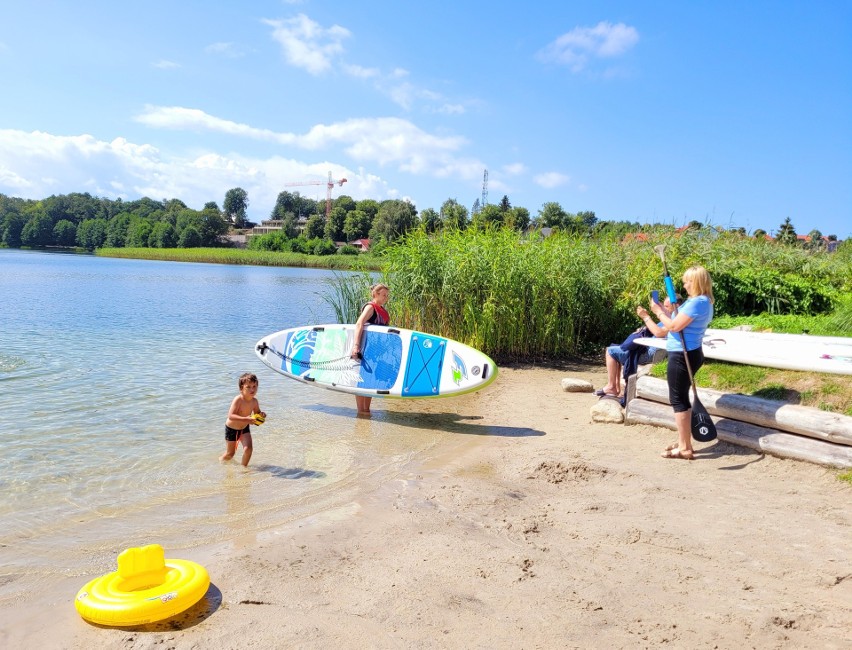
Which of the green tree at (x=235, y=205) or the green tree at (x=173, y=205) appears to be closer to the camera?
the green tree at (x=173, y=205)

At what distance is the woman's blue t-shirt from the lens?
5.61m

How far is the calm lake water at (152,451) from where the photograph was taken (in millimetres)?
4543

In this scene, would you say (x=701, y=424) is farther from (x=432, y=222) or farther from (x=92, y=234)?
(x=92, y=234)

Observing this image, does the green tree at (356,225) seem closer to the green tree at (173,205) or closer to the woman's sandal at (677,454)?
the green tree at (173,205)

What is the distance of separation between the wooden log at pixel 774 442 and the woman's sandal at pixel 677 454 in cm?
47

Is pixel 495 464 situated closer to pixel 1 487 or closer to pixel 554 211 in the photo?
pixel 1 487

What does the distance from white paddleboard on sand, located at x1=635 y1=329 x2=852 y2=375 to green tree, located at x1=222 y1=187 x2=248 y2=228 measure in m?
148

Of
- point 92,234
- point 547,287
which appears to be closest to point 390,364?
point 547,287

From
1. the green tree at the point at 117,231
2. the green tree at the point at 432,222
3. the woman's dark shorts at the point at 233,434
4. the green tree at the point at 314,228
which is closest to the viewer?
the woman's dark shorts at the point at 233,434

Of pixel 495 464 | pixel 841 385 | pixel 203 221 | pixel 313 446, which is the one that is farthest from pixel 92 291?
pixel 203 221

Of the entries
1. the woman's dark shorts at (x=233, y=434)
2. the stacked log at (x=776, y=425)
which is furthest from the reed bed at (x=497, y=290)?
the woman's dark shorts at (x=233, y=434)

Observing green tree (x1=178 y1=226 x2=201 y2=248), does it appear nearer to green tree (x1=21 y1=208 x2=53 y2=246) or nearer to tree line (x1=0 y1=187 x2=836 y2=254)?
tree line (x1=0 y1=187 x2=836 y2=254)

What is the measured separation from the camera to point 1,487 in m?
5.37

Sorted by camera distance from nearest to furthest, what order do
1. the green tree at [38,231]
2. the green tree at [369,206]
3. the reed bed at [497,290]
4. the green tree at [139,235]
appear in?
1. the reed bed at [497,290]
2. the green tree at [139,235]
3. the green tree at [38,231]
4. the green tree at [369,206]
